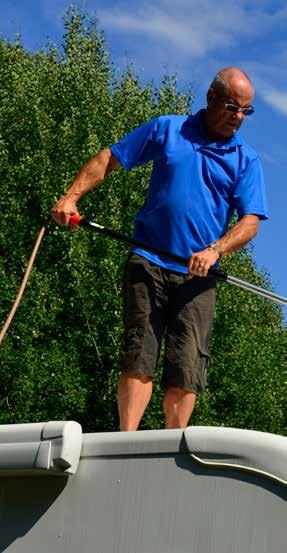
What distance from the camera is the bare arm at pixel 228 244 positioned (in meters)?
3.87

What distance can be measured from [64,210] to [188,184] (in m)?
0.49

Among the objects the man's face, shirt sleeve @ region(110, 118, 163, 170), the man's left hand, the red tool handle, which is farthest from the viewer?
shirt sleeve @ region(110, 118, 163, 170)

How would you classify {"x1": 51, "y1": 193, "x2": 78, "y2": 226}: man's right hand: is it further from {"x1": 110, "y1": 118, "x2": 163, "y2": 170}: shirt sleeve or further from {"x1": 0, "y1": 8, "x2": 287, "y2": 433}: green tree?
{"x1": 0, "y1": 8, "x2": 287, "y2": 433}: green tree

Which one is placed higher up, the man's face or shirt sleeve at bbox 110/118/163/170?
the man's face

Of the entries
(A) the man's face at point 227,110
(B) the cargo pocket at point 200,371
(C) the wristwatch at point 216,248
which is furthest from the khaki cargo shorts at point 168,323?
(A) the man's face at point 227,110

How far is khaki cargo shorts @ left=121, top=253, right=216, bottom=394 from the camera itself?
3.94m

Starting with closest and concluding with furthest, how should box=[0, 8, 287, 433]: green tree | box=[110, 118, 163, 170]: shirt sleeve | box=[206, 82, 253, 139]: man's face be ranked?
box=[206, 82, 253, 139]: man's face, box=[110, 118, 163, 170]: shirt sleeve, box=[0, 8, 287, 433]: green tree

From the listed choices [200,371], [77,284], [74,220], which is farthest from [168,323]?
[77,284]

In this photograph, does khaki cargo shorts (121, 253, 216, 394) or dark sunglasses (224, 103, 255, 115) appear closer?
khaki cargo shorts (121, 253, 216, 394)

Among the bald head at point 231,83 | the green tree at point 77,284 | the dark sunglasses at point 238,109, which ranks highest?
the bald head at point 231,83

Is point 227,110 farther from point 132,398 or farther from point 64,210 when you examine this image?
point 132,398

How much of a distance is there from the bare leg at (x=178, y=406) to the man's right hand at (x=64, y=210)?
76 centimetres

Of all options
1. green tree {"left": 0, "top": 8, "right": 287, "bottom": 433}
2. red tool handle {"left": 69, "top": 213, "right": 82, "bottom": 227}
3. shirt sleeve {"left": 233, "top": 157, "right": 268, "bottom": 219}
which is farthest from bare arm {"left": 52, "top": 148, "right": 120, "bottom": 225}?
green tree {"left": 0, "top": 8, "right": 287, "bottom": 433}

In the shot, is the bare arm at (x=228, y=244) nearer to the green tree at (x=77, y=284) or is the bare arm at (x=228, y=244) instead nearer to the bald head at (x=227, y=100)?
the bald head at (x=227, y=100)
